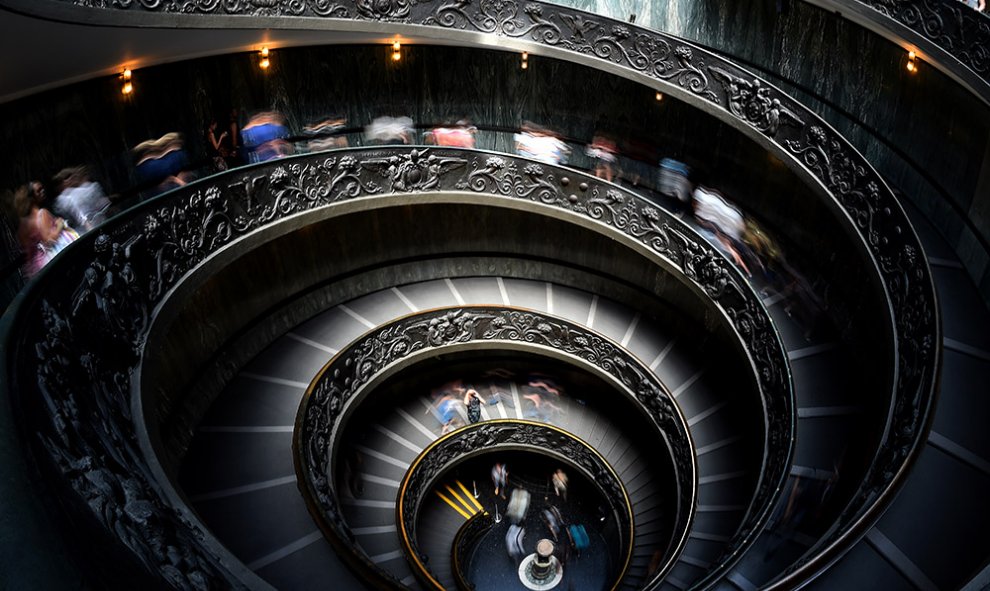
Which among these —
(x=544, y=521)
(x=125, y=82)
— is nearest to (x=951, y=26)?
(x=125, y=82)

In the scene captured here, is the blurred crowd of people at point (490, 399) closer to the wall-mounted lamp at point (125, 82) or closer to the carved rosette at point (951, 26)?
the wall-mounted lamp at point (125, 82)

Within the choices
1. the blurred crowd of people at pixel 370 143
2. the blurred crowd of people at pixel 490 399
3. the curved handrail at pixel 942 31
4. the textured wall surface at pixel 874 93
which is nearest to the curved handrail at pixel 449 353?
the blurred crowd of people at pixel 490 399

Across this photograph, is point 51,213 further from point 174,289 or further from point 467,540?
point 467,540

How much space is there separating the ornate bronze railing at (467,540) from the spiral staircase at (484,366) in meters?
0.24

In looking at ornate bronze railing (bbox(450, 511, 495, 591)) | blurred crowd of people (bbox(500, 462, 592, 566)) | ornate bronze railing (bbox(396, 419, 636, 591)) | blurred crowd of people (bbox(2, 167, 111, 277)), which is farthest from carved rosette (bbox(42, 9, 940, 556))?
ornate bronze railing (bbox(450, 511, 495, 591))

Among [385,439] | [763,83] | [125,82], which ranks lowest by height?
[385,439]

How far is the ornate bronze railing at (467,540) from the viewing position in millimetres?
14109

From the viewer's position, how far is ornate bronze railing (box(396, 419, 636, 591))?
12953mm

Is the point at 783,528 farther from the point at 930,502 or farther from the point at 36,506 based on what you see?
the point at 36,506

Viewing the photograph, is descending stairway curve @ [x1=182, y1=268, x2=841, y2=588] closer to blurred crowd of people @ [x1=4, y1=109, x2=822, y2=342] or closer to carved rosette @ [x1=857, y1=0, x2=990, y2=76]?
blurred crowd of people @ [x1=4, y1=109, x2=822, y2=342]

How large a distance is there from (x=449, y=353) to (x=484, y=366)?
158 cm

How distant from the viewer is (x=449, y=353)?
547 inches

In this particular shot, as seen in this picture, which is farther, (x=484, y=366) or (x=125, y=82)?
(x=484, y=366)

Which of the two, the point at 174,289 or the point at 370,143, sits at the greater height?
the point at 370,143
